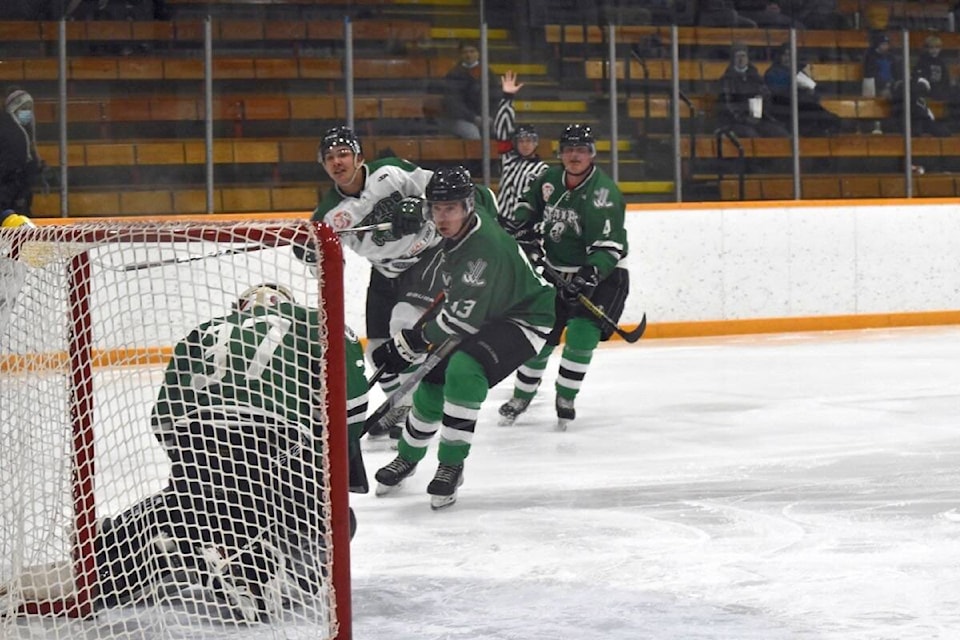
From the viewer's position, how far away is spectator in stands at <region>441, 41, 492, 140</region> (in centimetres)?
735

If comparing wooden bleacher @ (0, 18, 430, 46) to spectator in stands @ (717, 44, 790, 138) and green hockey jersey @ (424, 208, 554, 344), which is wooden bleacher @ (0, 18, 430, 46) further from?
green hockey jersey @ (424, 208, 554, 344)

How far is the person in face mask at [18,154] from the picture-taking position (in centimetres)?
637

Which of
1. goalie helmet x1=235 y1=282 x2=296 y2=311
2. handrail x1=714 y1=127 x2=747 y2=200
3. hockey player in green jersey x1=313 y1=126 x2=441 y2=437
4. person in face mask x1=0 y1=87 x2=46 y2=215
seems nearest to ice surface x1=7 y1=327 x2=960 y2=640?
goalie helmet x1=235 y1=282 x2=296 y2=311

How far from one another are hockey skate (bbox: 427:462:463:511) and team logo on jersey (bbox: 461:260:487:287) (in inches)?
17.9

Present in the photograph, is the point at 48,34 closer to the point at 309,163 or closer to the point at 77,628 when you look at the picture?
the point at 309,163

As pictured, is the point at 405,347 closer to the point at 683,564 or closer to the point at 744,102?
the point at 683,564

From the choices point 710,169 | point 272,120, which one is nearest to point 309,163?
point 272,120

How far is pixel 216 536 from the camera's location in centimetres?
260

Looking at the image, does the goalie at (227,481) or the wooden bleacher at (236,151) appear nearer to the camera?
the goalie at (227,481)

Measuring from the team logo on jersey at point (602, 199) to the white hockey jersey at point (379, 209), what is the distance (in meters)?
0.73

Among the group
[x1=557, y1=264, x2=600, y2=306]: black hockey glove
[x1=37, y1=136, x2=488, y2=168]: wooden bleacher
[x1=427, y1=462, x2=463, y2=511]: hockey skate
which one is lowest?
[x1=427, y1=462, x2=463, y2=511]: hockey skate

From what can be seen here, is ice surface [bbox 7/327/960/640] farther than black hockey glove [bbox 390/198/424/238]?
No

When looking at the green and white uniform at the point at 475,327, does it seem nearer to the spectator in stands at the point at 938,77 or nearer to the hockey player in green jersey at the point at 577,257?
the hockey player in green jersey at the point at 577,257

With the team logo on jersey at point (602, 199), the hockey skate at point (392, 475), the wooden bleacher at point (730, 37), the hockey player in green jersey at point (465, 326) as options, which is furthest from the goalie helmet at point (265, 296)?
the wooden bleacher at point (730, 37)
